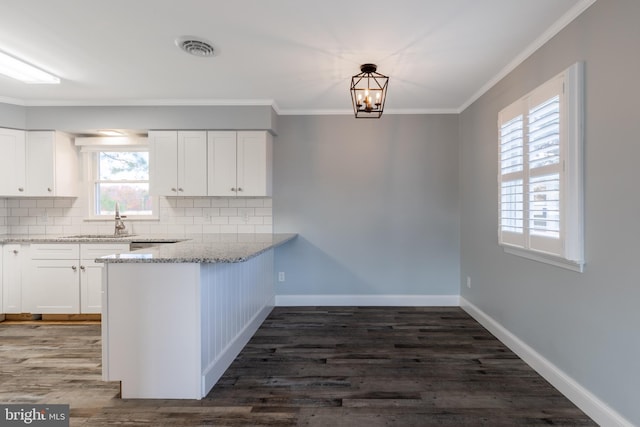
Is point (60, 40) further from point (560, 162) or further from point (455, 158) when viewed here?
point (455, 158)

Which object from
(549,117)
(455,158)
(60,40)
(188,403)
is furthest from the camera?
(455,158)

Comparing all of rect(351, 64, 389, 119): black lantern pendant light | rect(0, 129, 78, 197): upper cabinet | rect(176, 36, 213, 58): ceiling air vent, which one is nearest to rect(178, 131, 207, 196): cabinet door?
rect(176, 36, 213, 58): ceiling air vent

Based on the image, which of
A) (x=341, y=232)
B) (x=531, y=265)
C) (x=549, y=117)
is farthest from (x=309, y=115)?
(x=531, y=265)

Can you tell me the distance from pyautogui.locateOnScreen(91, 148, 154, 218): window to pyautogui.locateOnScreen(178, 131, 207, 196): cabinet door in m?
0.69

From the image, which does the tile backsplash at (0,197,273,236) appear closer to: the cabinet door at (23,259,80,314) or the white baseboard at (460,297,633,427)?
the cabinet door at (23,259,80,314)

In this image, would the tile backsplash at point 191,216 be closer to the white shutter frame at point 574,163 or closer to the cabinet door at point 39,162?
the cabinet door at point 39,162

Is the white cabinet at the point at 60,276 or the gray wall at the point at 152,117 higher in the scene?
the gray wall at the point at 152,117

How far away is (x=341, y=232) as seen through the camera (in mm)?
4098

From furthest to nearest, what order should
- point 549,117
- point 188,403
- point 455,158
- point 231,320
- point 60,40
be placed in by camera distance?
point 455,158, point 231,320, point 60,40, point 549,117, point 188,403

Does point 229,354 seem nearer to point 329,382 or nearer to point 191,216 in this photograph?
point 329,382

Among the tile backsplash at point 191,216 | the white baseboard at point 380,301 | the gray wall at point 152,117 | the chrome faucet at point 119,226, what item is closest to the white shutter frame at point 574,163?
the white baseboard at point 380,301

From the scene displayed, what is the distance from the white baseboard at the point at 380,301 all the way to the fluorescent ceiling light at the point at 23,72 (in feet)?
10.7

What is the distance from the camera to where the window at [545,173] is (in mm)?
1986

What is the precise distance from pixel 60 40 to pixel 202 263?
77.2 inches
